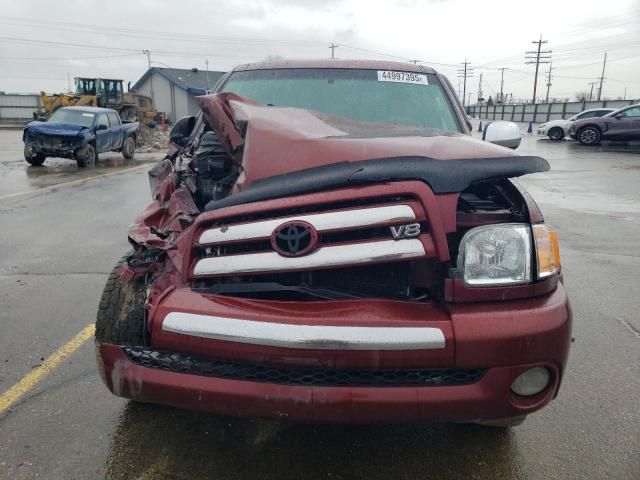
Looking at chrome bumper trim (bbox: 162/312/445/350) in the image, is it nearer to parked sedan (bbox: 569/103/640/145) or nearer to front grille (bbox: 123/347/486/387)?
front grille (bbox: 123/347/486/387)

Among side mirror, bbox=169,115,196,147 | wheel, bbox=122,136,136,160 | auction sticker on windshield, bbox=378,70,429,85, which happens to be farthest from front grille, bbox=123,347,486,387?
wheel, bbox=122,136,136,160

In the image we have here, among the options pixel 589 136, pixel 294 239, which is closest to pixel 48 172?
pixel 294 239

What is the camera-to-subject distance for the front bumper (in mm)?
1686

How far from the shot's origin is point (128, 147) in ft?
55.1

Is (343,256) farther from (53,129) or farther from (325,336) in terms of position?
(53,129)

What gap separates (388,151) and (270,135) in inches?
22.2

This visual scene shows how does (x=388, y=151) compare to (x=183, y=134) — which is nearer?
Result: (x=388, y=151)

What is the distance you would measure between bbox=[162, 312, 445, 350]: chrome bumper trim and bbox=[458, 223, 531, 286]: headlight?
0.31 metres

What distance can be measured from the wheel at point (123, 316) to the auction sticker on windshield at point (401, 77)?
2.37m

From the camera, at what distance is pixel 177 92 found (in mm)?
48219

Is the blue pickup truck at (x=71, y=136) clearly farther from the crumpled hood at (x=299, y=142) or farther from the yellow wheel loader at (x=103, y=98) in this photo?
the yellow wheel loader at (x=103, y=98)

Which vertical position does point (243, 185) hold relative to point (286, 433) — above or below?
above

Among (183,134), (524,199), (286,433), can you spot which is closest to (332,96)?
(183,134)

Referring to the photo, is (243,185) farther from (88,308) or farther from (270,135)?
(88,308)
